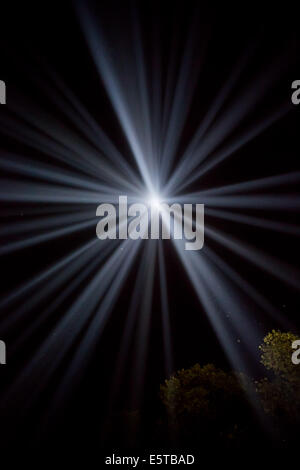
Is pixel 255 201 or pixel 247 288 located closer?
pixel 247 288

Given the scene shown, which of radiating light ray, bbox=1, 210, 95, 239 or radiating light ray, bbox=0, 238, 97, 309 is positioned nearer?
radiating light ray, bbox=0, 238, 97, 309

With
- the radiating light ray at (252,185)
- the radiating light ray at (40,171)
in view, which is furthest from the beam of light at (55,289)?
the radiating light ray at (252,185)

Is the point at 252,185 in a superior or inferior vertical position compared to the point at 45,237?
superior

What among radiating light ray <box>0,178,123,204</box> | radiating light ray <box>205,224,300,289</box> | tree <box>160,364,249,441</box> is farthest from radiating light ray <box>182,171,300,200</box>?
tree <box>160,364,249,441</box>

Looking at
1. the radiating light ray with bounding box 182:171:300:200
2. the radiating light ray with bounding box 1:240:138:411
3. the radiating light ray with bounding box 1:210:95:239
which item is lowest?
the radiating light ray with bounding box 1:240:138:411

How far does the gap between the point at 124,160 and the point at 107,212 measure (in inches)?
219

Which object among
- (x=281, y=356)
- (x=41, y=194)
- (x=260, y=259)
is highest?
(x=41, y=194)

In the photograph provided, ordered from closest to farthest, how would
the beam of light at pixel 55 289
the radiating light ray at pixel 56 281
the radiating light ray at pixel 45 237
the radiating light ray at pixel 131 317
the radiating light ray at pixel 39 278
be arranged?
the radiating light ray at pixel 131 317 → the beam of light at pixel 55 289 → the radiating light ray at pixel 56 281 → the radiating light ray at pixel 39 278 → the radiating light ray at pixel 45 237

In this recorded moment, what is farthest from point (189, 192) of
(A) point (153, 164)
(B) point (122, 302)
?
(B) point (122, 302)

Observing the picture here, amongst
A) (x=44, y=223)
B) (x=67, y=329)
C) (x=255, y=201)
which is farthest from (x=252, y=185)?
(x=67, y=329)

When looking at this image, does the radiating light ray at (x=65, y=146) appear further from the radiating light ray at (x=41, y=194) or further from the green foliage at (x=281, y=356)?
the green foliage at (x=281, y=356)

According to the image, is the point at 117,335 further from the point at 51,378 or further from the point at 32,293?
the point at 32,293

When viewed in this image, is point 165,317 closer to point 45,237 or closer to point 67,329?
point 67,329

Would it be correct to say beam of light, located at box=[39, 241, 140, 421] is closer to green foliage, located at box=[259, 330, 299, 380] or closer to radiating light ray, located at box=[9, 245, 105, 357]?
radiating light ray, located at box=[9, 245, 105, 357]
